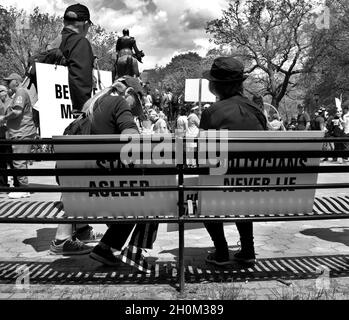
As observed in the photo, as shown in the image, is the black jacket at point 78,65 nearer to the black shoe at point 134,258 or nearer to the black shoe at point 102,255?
the black shoe at point 102,255

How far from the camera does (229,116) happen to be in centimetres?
409

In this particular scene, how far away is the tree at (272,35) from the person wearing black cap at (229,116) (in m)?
34.3

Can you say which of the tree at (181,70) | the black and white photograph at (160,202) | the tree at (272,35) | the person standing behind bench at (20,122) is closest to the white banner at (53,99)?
the black and white photograph at (160,202)

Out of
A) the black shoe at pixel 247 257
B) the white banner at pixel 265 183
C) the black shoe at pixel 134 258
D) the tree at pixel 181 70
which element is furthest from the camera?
the tree at pixel 181 70

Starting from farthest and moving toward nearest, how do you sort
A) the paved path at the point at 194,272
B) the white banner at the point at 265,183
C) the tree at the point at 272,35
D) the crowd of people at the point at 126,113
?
1. the tree at the point at 272,35
2. the crowd of people at the point at 126,113
3. the white banner at the point at 265,183
4. the paved path at the point at 194,272

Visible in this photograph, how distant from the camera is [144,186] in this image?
3.64 metres

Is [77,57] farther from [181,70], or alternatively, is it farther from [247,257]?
[181,70]

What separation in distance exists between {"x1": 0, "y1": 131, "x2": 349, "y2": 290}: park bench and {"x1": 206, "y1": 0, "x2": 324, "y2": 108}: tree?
1374 inches

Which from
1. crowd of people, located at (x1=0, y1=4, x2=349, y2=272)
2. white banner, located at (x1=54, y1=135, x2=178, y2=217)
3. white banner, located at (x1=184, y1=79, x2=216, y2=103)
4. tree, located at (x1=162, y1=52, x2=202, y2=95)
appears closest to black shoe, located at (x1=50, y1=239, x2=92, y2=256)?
crowd of people, located at (x1=0, y1=4, x2=349, y2=272)

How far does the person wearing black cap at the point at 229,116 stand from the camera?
4.09 meters

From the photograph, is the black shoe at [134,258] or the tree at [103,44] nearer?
the black shoe at [134,258]

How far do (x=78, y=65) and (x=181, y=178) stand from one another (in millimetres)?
1906

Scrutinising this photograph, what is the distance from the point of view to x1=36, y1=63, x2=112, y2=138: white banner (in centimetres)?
450

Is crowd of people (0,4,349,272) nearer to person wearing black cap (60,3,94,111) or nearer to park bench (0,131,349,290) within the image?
person wearing black cap (60,3,94,111)
